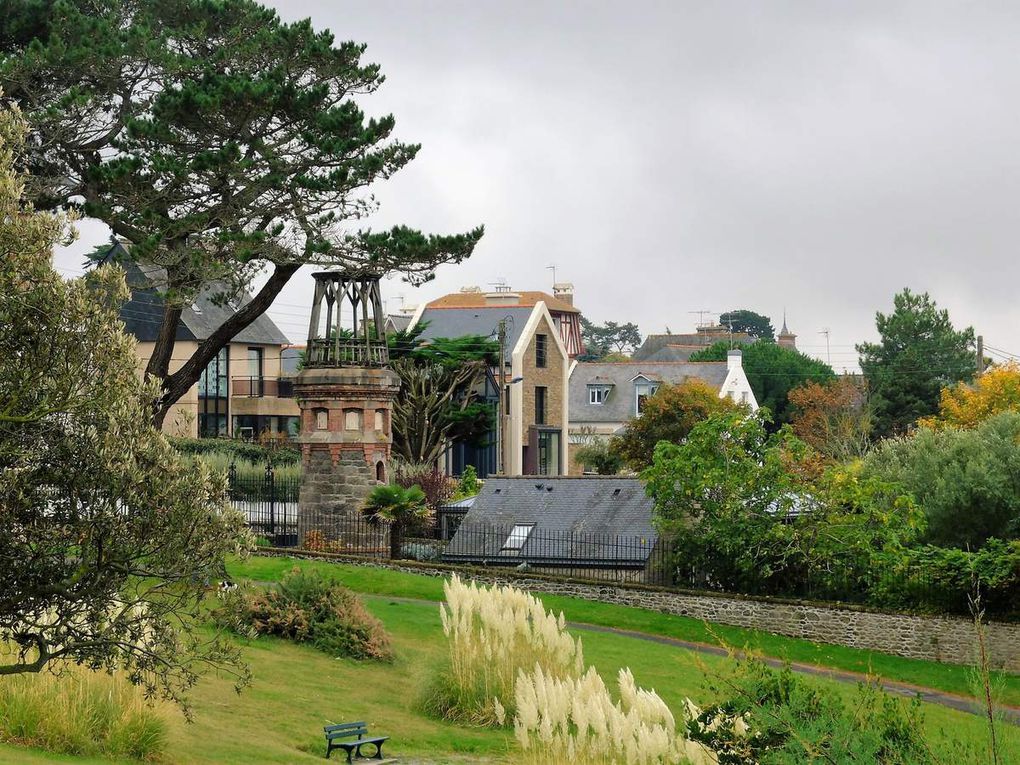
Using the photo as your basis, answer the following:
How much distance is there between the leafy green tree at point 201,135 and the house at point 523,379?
34496 millimetres

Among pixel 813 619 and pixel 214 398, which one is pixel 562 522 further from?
pixel 214 398

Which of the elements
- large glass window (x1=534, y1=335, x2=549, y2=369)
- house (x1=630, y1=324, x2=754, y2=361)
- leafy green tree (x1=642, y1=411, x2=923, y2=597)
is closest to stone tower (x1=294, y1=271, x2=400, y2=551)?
leafy green tree (x1=642, y1=411, x2=923, y2=597)

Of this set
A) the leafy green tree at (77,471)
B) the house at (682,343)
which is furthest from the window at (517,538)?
the house at (682,343)

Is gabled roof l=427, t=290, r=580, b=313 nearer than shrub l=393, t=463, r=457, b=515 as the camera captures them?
No

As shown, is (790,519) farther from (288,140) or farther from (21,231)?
(21,231)

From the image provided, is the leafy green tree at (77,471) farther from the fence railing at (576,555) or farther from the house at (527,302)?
Answer: the house at (527,302)

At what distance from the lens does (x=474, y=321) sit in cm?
7256

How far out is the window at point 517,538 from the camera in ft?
118

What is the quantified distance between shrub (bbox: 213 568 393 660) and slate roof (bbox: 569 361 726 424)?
63811 millimetres

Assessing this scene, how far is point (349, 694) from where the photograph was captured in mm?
19859

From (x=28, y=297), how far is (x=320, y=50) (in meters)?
21.1

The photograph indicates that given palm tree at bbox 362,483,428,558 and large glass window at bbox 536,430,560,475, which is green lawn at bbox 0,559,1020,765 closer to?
palm tree at bbox 362,483,428,558

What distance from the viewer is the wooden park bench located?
15836 mm

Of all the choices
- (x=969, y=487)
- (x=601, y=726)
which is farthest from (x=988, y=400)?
(x=601, y=726)
